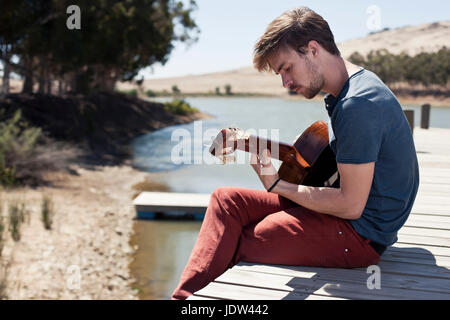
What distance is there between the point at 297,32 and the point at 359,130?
45 centimetres

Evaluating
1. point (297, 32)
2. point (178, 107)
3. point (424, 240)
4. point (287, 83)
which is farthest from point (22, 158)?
point (178, 107)

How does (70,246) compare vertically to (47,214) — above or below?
below

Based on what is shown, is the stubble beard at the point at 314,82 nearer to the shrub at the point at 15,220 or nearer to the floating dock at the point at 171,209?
the shrub at the point at 15,220

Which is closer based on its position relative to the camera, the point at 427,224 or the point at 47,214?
the point at 427,224

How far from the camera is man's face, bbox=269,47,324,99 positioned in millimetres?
2053

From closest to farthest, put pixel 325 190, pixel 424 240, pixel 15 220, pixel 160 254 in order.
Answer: pixel 325 190 < pixel 424 240 < pixel 15 220 < pixel 160 254

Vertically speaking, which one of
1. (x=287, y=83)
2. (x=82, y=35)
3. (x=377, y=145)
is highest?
(x=82, y=35)

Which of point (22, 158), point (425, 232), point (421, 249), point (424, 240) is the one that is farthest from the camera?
point (22, 158)

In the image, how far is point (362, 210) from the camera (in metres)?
2.11

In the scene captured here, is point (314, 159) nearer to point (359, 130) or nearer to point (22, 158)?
point (359, 130)

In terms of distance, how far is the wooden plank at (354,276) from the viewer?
2.18m

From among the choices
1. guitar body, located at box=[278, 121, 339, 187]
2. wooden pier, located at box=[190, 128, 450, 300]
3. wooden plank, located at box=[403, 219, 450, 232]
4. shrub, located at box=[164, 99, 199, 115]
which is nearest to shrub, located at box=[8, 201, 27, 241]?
wooden plank, located at box=[403, 219, 450, 232]

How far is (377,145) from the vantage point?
1.96 metres

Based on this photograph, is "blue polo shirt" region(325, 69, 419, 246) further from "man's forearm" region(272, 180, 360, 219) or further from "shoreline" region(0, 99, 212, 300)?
"shoreline" region(0, 99, 212, 300)
